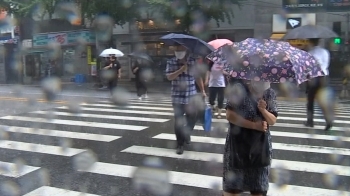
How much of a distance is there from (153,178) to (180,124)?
3.44 ft

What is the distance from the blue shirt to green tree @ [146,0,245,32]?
39.0 feet

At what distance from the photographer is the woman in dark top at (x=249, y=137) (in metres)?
2.87

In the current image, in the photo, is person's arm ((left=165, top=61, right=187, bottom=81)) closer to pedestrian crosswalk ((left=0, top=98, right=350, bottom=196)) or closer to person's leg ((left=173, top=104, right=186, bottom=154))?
person's leg ((left=173, top=104, right=186, bottom=154))

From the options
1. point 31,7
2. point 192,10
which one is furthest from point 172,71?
point 31,7

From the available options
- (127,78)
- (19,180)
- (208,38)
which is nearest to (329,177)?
(19,180)

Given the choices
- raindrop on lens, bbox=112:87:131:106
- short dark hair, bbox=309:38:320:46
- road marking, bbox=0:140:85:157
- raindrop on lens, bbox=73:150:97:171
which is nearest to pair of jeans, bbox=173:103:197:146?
raindrop on lens, bbox=73:150:97:171

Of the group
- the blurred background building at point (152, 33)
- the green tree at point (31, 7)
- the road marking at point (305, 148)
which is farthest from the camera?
the blurred background building at point (152, 33)

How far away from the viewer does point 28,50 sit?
24812 millimetres

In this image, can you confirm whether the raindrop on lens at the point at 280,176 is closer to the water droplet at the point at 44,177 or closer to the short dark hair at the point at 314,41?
the water droplet at the point at 44,177

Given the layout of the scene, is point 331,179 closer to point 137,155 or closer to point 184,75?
point 184,75

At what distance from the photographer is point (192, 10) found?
17562mm

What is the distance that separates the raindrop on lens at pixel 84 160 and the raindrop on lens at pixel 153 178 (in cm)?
73

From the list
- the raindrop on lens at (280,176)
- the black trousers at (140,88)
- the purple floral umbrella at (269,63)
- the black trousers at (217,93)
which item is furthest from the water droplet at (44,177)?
the black trousers at (140,88)

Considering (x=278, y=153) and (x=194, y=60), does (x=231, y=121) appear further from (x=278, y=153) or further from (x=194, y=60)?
(x=278, y=153)
